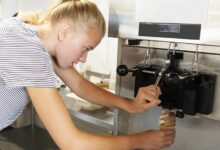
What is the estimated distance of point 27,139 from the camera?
1321 millimetres

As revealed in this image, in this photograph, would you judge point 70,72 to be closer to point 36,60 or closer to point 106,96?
point 106,96

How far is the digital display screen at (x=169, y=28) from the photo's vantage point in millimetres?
680

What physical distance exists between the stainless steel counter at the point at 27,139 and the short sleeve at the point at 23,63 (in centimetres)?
63

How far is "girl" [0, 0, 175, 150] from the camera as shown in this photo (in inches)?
26.0

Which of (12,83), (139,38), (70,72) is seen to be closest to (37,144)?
(70,72)

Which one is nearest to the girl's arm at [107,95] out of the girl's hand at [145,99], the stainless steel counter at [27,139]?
the girl's hand at [145,99]

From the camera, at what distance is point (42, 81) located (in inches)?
26.0

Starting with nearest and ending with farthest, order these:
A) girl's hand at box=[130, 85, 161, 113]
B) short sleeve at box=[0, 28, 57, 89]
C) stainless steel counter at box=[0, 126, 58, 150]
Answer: short sleeve at box=[0, 28, 57, 89]
girl's hand at box=[130, 85, 161, 113]
stainless steel counter at box=[0, 126, 58, 150]

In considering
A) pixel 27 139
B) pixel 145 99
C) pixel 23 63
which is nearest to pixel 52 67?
pixel 23 63

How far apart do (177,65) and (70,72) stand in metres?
0.40

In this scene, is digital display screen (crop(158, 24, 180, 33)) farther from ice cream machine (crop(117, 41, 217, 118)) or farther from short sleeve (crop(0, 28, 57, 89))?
short sleeve (crop(0, 28, 57, 89))

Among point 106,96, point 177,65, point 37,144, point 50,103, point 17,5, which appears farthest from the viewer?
point 17,5

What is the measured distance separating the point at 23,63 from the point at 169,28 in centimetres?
36

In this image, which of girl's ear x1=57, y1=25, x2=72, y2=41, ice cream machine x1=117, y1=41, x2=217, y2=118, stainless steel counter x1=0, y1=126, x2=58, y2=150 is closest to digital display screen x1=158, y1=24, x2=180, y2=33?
ice cream machine x1=117, y1=41, x2=217, y2=118
